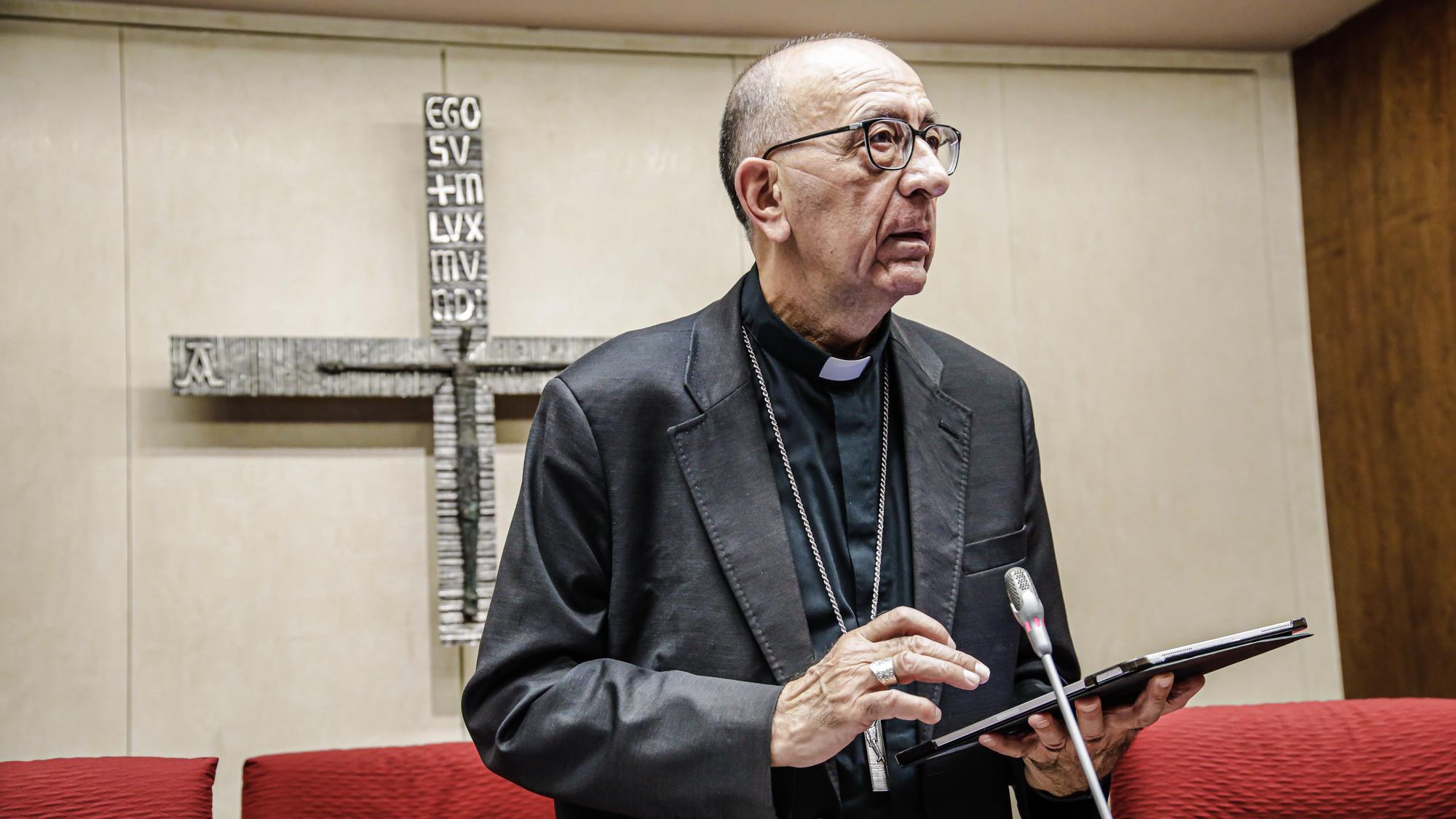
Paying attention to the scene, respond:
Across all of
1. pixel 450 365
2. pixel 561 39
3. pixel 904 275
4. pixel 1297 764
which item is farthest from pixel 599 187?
pixel 1297 764

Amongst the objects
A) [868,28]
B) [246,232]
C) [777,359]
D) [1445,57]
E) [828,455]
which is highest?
[868,28]

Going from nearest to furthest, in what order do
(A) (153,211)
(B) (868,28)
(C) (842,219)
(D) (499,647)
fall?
(D) (499,647), (C) (842,219), (A) (153,211), (B) (868,28)

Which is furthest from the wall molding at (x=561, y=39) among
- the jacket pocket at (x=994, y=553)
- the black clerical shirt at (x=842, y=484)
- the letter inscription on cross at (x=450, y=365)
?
the jacket pocket at (x=994, y=553)

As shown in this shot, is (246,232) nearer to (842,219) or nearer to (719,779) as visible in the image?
(842,219)

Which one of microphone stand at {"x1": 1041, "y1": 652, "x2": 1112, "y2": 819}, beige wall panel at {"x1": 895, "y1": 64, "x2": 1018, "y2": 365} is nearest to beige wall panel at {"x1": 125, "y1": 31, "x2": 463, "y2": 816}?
beige wall panel at {"x1": 895, "y1": 64, "x2": 1018, "y2": 365}

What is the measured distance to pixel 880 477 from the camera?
1.68 meters

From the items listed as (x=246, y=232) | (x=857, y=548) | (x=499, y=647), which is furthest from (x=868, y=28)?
(x=499, y=647)

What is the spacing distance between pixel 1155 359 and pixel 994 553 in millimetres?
2309

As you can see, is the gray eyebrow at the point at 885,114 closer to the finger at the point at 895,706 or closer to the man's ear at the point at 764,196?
the man's ear at the point at 764,196

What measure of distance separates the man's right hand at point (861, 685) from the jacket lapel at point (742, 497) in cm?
14

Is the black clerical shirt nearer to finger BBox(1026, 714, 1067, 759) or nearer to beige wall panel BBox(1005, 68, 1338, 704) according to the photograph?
finger BBox(1026, 714, 1067, 759)

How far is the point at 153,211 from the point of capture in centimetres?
316

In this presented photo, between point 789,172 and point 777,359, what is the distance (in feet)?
0.87

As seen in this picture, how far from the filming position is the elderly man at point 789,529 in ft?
4.48
